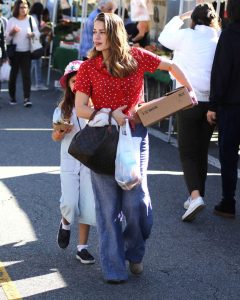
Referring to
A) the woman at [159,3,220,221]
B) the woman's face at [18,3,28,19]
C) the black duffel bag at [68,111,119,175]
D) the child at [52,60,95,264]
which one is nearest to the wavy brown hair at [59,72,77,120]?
the child at [52,60,95,264]

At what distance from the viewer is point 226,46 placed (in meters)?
6.41

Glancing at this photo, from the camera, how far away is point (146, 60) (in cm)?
498

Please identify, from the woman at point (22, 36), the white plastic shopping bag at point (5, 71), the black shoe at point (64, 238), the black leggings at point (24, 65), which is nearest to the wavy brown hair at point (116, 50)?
the black shoe at point (64, 238)

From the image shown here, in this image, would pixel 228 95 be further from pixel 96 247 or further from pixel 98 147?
pixel 98 147

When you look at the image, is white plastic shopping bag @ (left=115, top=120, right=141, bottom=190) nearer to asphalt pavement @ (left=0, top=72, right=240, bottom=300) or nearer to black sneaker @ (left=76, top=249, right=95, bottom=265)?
asphalt pavement @ (left=0, top=72, right=240, bottom=300)

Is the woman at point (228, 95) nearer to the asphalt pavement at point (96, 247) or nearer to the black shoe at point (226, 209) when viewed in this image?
the black shoe at point (226, 209)

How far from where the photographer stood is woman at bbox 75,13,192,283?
4824 millimetres

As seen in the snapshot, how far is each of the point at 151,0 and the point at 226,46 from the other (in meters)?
7.12

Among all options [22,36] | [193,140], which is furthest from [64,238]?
[22,36]

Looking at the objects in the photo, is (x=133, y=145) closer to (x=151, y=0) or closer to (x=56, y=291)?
(x=56, y=291)

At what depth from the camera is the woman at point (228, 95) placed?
6.43 m

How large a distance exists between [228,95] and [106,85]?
6.53 feet

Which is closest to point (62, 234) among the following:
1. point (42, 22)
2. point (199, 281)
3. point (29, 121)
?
point (199, 281)

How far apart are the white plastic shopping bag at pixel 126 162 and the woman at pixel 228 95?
186 centimetres
